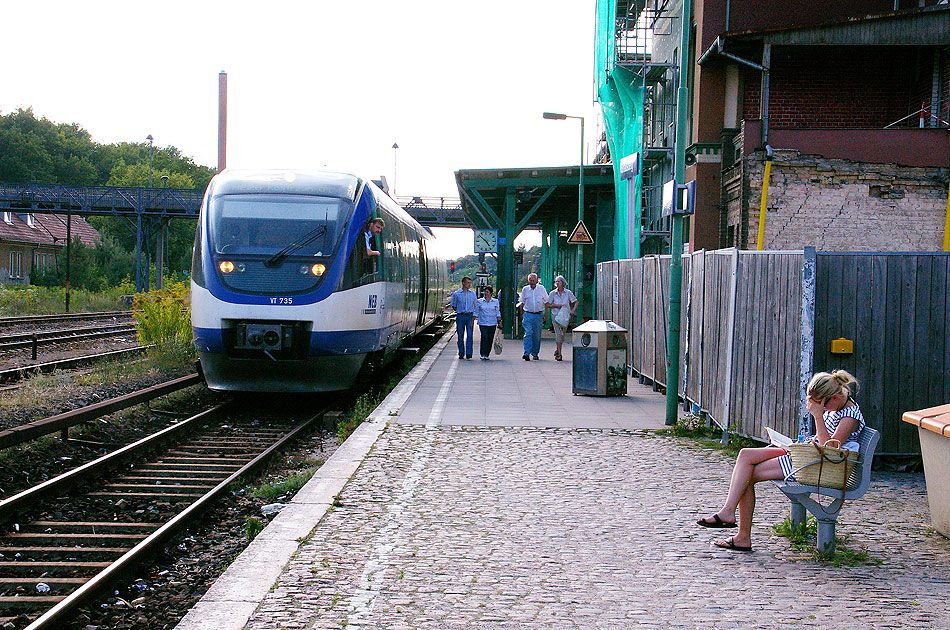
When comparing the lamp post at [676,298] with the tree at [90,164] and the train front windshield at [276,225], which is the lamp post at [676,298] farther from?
the tree at [90,164]

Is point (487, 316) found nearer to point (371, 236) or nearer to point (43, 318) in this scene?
point (371, 236)

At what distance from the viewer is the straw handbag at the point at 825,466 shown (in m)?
5.32

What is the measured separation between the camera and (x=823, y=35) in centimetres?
1780

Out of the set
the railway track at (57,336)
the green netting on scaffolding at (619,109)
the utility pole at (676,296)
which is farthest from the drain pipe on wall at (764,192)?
the railway track at (57,336)

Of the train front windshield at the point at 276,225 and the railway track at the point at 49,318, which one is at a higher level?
the train front windshield at the point at 276,225

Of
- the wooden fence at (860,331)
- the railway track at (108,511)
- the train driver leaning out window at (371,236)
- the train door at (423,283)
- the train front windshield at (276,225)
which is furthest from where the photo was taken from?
the train door at (423,283)

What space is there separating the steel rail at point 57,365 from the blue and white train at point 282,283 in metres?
4.35

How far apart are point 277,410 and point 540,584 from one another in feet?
29.4

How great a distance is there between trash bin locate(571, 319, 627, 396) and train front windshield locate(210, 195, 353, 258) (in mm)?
3760

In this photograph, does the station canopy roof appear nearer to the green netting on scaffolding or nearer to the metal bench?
the green netting on scaffolding

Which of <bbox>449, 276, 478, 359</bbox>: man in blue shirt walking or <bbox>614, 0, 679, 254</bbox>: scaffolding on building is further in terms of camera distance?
<bbox>614, 0, 679, 254</bbox>: scaffolding on building

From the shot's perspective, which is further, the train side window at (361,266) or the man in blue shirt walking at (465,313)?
the man in blue shirt walking at (465,313)

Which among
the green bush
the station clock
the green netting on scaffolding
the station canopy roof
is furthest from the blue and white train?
the station canopy roof

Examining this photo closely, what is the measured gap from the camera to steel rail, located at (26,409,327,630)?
485 cm
